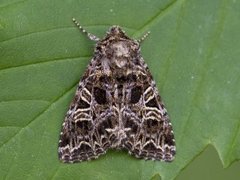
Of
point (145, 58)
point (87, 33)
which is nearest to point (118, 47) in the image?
point (145, 58)

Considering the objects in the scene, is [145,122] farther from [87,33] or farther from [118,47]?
[87,33]

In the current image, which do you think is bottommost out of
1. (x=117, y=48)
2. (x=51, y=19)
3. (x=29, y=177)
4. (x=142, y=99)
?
(x=29, y=177)

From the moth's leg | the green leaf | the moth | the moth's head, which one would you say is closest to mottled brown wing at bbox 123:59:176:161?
the moth

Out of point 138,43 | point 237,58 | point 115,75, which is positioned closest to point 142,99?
point 115,75

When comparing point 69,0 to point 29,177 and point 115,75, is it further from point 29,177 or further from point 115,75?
point 29,177

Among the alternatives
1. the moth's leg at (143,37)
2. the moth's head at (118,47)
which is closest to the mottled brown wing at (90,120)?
the moth's head at (118,47)

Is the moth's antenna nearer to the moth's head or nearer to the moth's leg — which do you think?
the moth's head

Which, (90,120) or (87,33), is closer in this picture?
(87,33)
